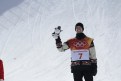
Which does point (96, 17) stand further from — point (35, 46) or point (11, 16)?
point (11, 16)

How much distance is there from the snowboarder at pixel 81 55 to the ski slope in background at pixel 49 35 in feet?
15.6

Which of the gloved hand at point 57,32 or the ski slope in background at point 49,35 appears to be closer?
the gloved hand at point 57,32

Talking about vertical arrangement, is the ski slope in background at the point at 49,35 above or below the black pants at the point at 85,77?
above

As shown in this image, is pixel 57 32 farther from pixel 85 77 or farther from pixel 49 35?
pixel 49 35

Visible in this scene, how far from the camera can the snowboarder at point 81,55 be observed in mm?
6105

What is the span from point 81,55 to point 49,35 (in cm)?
1275

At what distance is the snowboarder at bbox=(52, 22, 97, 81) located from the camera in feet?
20.0

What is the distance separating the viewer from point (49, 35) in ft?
61.8

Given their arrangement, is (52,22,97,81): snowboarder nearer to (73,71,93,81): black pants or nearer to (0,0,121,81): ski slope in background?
(73,71,93,81): black pants

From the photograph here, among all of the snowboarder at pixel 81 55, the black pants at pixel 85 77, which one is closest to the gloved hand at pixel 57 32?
the snowboarder at pixel 81 55

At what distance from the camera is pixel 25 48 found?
59.2 feet

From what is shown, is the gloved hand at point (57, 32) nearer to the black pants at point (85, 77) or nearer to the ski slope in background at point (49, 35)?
the black pants at point (85, 77)

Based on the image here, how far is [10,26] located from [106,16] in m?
5.35

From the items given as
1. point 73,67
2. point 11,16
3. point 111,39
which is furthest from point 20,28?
point 73,67
